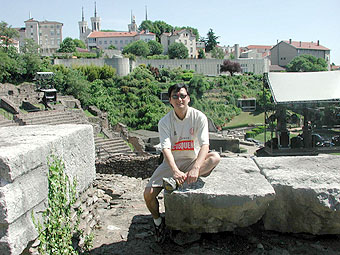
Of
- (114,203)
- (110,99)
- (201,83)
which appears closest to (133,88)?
(110,99)

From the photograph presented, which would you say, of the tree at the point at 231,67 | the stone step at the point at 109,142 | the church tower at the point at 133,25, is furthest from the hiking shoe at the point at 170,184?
the church tower at the point at 133,25

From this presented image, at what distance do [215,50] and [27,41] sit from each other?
4822cm

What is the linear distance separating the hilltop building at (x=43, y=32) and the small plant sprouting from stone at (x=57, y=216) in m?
101

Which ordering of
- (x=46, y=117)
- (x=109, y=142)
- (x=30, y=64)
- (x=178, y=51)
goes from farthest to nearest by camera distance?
(x=178, y=51) → (x=30, y=64) → (x=46, y=117) → (x=109, y=142)

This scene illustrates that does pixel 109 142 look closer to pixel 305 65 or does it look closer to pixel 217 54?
pixel 305 65

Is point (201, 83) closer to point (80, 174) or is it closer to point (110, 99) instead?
point (110, 99)

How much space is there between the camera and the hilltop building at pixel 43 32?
97312mm

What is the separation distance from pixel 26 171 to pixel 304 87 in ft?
44.5

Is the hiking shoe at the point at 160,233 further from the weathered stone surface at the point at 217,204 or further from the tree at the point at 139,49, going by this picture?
the tree at the point at 139,49

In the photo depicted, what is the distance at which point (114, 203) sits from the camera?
5.36 metres

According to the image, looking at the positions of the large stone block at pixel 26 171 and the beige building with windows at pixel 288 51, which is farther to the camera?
the beige building with windows at pixel 288 51

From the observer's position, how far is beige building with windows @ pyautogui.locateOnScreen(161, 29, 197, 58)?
80625 millimetres

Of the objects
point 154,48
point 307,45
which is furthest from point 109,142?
point 307,45

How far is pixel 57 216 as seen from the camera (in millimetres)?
3074
